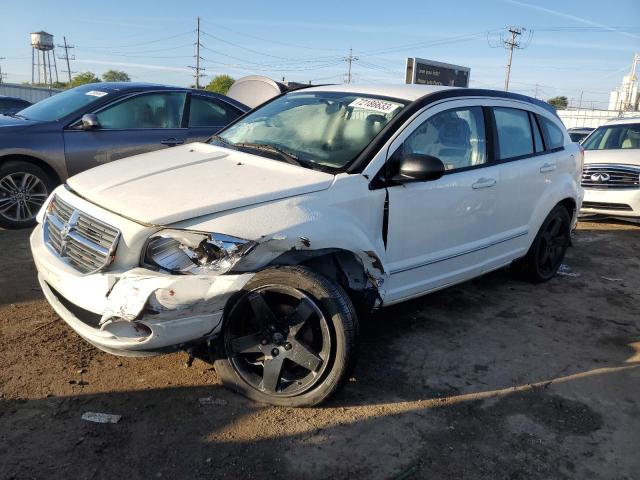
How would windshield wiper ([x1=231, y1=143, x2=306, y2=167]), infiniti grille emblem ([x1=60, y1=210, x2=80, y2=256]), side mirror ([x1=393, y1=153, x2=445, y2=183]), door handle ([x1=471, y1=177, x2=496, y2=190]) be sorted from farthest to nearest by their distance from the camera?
door handle ([x1=471, y1=177, x2=496, y2=190]) < windshield wiper ([x1=231, y1=143, x2=306, y2=167]) < side mirror ([x1=393, y1=153, x2=445, y2=183]) < infiniti grille emblem ([x1=60, y1=210, x2=80, y2=256])

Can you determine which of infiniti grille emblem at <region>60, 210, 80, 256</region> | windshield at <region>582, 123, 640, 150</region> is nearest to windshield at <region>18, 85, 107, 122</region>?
infiniti grille emblem at <region>60, 210, 80, 256</region>

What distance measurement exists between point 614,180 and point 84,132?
7.58 m

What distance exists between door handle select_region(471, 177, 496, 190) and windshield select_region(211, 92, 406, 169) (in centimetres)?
83

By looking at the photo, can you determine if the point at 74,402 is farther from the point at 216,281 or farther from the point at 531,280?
the point at 531,280

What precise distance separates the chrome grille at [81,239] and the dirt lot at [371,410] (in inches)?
27.8

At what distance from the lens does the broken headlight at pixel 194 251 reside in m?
2.54

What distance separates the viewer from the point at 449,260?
3.75m

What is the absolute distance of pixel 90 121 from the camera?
562 centimetres

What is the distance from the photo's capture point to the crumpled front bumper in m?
2.46

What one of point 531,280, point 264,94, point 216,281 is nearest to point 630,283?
point 531,280

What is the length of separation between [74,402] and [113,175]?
4.42 ft

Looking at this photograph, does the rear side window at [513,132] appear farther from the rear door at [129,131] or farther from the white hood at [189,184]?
the rear door at [129,131]

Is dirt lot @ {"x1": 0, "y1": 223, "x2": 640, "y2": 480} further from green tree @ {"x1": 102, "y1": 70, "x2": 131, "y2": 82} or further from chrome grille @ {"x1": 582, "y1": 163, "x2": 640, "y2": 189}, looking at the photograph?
green tree @ {"x1": 102, "y1": 70, "x2": 131, "y2": 82}

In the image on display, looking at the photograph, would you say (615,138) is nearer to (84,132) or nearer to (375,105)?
(375,105)
